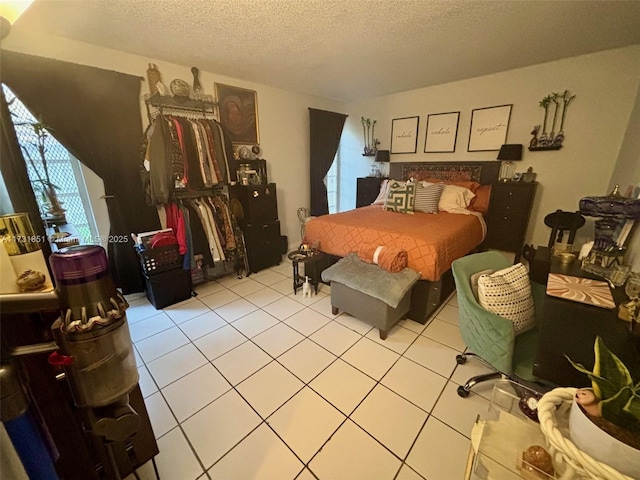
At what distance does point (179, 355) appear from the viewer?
1.96m

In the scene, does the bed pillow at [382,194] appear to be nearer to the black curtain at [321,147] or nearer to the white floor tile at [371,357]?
the black curtain at [321,147]

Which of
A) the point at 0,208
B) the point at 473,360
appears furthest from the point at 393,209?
the point at 0,208

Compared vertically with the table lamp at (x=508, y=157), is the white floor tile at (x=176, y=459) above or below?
below

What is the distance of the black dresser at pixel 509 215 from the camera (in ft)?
10.1

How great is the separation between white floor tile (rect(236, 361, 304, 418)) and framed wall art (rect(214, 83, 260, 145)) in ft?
9.11

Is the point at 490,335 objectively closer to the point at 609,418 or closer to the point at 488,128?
the point at 609,418

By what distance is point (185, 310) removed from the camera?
2.58 meters

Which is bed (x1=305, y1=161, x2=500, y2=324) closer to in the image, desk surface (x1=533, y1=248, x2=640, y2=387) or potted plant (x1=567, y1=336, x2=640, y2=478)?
desk surface (x1=533, y1=248, x2=640, y2=387)

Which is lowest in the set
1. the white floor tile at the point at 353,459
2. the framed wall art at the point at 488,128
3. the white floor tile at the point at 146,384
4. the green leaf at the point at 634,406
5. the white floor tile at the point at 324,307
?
the white floor tile at the point at 353,459

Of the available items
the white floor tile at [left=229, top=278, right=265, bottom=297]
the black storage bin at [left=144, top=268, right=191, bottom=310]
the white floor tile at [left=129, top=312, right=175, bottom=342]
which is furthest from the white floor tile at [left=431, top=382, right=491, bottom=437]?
the black storage bin at [left=144, top=268, right=191, bottom=310]

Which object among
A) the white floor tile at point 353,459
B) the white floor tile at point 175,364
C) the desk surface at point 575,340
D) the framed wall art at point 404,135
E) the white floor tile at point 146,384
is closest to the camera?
the desk surface at point 575,340

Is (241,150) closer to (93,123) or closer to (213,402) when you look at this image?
(93,123)

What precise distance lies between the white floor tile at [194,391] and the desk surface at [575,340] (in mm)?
1698

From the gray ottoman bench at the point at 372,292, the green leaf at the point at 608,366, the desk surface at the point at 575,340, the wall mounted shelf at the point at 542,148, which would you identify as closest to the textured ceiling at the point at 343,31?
the wall mounted shelf at the point at 542,148
